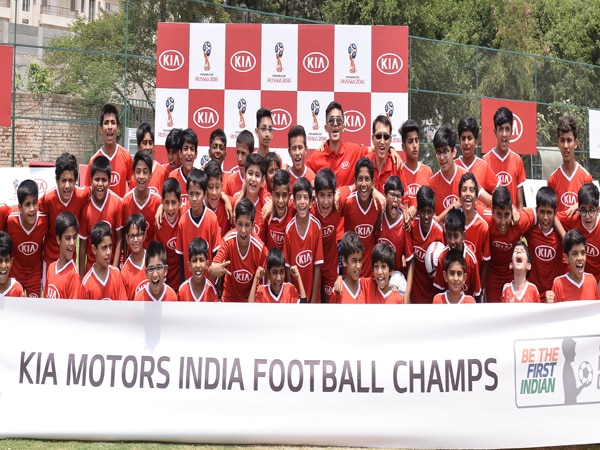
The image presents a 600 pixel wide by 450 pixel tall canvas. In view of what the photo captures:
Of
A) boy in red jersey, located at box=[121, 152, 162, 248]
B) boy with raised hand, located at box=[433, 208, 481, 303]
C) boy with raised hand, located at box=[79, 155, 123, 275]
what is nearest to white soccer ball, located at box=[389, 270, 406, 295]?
boy with raised hand, located at box=[433, 208, 481, 303]

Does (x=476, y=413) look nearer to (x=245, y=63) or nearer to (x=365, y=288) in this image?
(x=365, y=288)

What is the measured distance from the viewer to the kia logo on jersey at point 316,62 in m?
10.2

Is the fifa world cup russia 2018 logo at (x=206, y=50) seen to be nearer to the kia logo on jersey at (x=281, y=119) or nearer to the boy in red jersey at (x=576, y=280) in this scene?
the kia logo on jersey at (x=281, y=119)

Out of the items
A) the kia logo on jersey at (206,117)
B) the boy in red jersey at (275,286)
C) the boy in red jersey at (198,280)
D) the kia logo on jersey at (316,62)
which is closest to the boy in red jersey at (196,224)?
the boy in red jersey at (198,280)

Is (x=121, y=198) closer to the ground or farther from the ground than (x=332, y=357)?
farther from the ground

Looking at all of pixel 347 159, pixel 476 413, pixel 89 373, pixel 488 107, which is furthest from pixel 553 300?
pixel 488 107

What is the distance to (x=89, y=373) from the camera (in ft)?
15.7

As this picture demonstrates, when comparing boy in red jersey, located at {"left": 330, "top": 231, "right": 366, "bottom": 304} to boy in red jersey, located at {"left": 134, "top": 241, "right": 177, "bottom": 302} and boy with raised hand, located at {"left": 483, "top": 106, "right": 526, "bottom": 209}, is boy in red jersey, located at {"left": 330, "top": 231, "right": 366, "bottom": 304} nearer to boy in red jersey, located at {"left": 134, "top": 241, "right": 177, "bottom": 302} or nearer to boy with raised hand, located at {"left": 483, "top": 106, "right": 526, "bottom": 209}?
boy in red jersey, located at {"left": 134, "top": 241, "right": 177, "bottom": 302}

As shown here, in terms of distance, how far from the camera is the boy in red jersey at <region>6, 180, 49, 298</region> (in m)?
5.95

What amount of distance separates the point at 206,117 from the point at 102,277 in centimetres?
508

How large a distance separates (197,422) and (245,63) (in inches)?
264

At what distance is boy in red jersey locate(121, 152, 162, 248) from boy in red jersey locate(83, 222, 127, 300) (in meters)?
0.70

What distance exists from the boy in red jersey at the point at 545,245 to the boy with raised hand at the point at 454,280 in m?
1.04

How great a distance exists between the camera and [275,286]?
18.2ft
